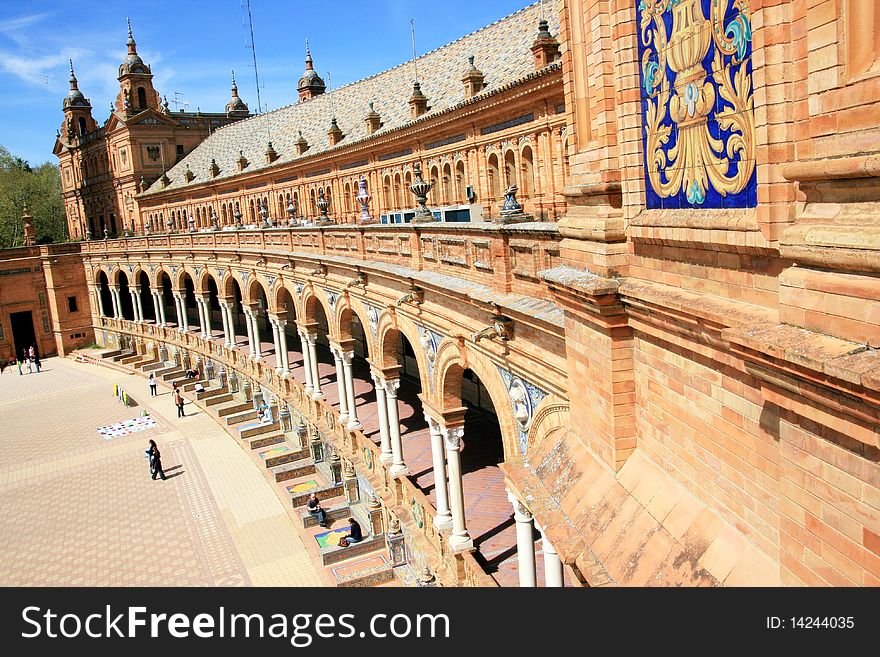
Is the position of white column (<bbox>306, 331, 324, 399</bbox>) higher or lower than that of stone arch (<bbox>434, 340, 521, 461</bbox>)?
lower

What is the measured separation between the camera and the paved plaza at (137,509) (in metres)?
19.9

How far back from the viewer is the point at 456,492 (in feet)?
50.0

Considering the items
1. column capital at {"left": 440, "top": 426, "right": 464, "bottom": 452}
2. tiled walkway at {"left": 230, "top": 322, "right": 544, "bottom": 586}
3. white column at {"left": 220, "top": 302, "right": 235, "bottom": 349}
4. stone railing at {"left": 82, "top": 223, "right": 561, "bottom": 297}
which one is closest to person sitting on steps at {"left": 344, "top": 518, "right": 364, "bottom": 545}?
tiled walkway at {"left": 230, "top": 322, "right": 544, "bottom": 586}

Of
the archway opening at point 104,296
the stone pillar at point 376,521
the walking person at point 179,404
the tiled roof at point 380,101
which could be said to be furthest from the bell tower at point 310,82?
the stone pillar at point 376,521

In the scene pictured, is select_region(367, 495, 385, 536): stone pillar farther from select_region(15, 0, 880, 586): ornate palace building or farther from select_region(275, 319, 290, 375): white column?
select_region(275, 319, 290, 375): white column

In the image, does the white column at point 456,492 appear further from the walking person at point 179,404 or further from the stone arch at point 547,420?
the walking person at point 179,404

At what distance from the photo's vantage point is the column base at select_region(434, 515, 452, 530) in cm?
1634

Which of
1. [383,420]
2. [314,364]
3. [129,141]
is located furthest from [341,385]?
[129,141]

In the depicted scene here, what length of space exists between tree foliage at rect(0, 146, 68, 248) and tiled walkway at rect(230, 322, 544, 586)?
59.9 meters

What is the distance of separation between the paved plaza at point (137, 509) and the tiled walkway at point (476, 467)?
4.05 meters

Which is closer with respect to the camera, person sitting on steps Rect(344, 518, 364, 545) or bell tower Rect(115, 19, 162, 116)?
person sitting on steps Rect(344, 518, 364, 545)
